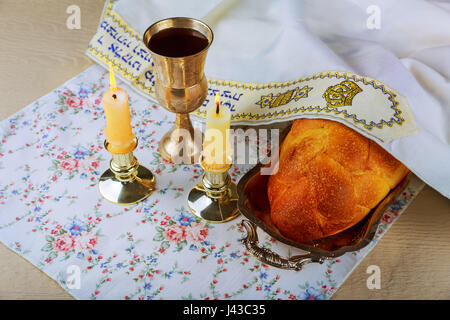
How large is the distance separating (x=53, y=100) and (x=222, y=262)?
508mm

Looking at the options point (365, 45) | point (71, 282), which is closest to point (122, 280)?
point (71, 282)

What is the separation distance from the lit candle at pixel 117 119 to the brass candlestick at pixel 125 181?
0.03 m

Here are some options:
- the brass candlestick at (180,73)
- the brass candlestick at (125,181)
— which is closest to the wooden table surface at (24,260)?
the brass candlestick at (125,181)

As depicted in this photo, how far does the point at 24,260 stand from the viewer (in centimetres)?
76

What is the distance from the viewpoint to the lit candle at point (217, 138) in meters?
0.72

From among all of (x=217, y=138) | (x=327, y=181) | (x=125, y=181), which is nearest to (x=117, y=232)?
(x=125, y=181)

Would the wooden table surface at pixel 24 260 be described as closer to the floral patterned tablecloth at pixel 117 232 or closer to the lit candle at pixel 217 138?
the floral patterned tablecloth at pixel 117 232

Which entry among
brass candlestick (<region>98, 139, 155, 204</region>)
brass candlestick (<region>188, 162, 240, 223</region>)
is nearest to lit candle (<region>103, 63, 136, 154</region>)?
brass candlestick (<region>98, 139, 155, 204</region>)

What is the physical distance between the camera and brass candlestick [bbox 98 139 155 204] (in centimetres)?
83

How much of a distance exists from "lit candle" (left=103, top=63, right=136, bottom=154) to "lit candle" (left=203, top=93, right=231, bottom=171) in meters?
0.13

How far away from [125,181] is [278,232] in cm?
29

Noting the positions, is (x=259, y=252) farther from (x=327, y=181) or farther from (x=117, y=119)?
(x=117, y=119)

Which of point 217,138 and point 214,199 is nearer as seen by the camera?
point 217,138

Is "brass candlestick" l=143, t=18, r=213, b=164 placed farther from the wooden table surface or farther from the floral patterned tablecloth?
the wooden table surface
